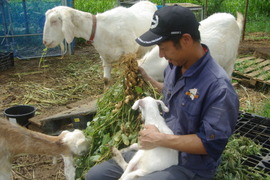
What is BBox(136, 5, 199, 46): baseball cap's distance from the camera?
1.99m

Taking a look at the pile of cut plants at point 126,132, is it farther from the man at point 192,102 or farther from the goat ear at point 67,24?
the goat ear at point 67,24

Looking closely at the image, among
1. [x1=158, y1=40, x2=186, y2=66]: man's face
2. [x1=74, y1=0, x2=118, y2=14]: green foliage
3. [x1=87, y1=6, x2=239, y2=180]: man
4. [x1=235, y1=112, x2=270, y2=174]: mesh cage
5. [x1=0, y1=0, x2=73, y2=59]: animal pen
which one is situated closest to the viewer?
[x1=87, y1=6, x2=239, y2=180]: man

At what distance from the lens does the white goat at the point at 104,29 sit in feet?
17.1

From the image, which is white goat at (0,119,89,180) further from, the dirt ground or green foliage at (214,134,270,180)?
green foliage at (214,134,270,180)

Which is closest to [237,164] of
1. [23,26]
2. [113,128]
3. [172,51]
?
[113,128]

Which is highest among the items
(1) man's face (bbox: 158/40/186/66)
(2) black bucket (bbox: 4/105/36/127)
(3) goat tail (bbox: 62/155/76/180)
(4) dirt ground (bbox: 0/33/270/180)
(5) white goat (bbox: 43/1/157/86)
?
(1) man's face (bbox: 158/40/186/66)

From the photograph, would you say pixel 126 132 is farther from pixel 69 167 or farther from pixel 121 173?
pixel 69 167

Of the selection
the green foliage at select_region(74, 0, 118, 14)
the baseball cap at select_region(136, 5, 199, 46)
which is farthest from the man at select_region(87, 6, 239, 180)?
the green foliage at select_region(74, 0, 118, 14)

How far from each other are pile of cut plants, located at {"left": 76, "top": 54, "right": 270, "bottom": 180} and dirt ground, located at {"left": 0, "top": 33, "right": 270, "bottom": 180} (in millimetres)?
756

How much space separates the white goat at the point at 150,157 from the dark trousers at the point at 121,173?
0.05 metres

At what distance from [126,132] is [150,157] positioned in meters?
0.69

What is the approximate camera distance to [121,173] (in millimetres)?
2537

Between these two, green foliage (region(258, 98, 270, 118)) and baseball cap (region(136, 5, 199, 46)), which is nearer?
baseball cap (region(136, 5, 199, 46))

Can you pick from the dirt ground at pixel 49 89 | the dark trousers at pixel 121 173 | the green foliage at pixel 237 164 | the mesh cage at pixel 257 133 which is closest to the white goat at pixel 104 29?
the dirt ground at pixel 49 89
